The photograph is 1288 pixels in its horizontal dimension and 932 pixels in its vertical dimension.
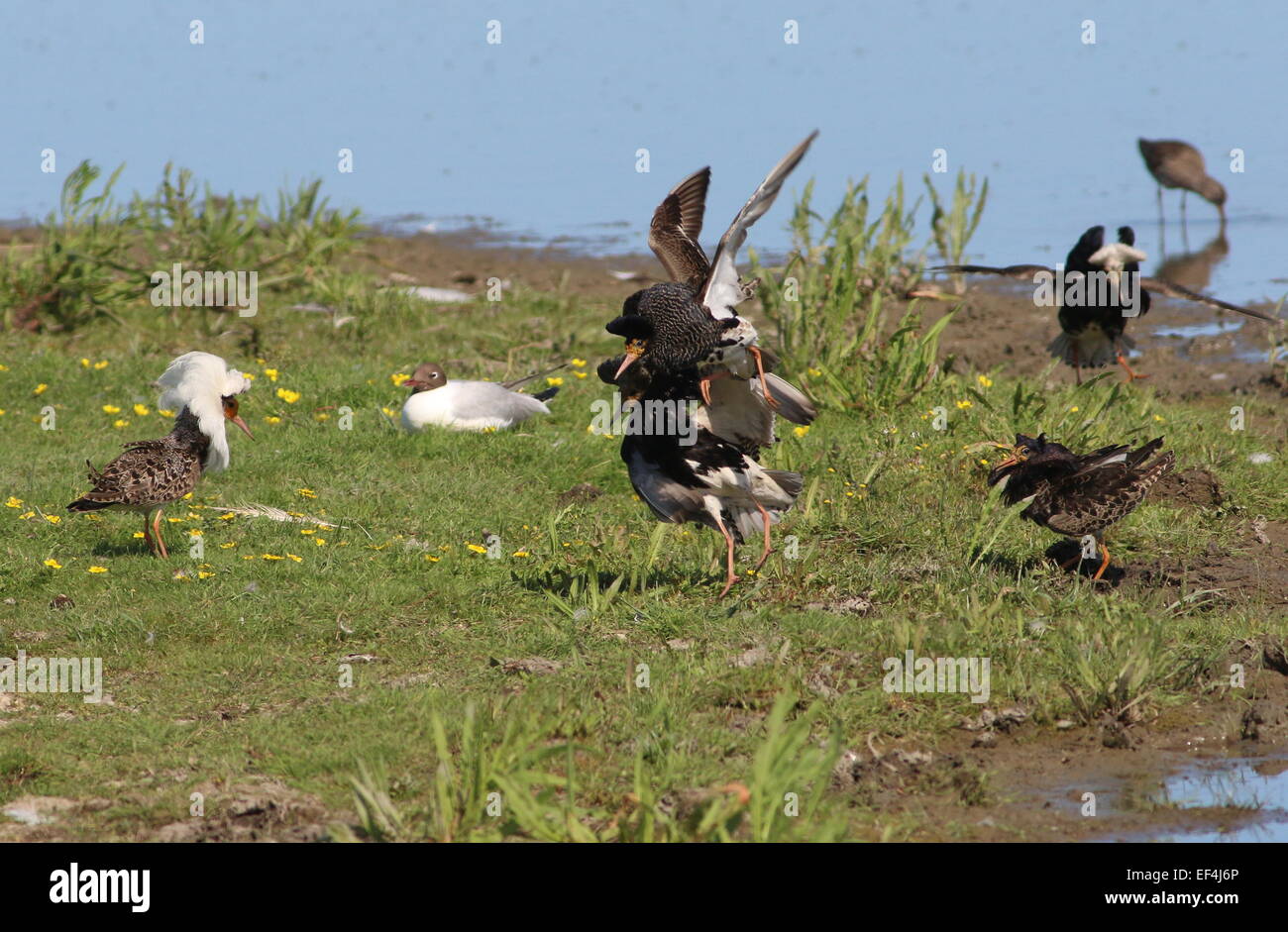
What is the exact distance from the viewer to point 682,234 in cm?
776

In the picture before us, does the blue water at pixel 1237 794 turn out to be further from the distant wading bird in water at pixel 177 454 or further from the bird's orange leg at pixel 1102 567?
the distant wading bird in water at pixel 177 454

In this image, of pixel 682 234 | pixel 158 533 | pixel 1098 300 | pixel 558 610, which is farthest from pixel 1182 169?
pixel 158 533

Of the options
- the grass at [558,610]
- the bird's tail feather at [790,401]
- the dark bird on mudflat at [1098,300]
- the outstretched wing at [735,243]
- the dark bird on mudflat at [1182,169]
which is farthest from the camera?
the dark bird on mudflat at [1182,169]

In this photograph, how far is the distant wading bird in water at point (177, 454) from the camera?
7.10 metres

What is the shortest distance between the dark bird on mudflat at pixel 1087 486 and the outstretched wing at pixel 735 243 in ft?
5.47

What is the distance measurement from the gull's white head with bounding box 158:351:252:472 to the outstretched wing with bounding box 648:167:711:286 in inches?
92.6

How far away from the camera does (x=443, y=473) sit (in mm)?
8680

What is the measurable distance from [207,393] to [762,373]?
9.83ft

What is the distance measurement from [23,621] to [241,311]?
5945mm

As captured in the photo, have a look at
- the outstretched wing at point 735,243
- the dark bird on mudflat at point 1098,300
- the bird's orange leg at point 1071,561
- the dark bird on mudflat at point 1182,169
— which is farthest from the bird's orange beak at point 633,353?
the dark bird on mudflat at point 1182,169

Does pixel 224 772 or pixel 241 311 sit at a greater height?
pixel 241 311

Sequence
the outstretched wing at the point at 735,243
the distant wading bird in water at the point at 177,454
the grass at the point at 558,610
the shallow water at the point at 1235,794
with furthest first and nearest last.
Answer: the distant wading bird in water at the point at 177,454
the outstretched wing at the point at 735,243
the grass at the point at 558,610
the shallow water at the point at 1235,794

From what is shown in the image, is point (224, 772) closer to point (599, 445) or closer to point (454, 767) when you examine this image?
point (454, 767)

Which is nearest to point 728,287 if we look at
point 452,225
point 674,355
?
point 674,355
